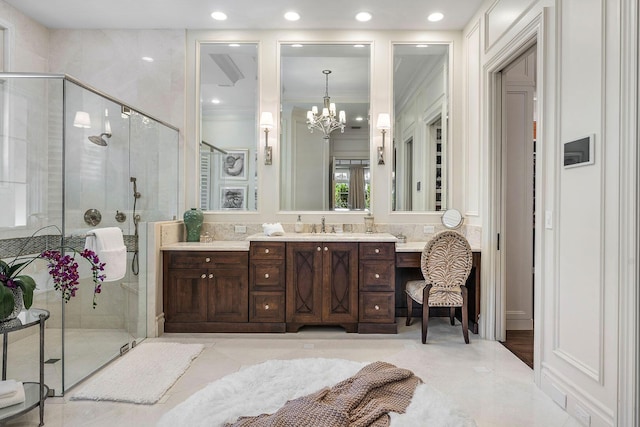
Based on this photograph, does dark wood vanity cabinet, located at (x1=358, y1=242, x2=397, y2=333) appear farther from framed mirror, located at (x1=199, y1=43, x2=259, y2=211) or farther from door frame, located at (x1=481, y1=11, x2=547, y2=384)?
framed mirror, located at (x1=199, y1=43, x2=259, y2=211)

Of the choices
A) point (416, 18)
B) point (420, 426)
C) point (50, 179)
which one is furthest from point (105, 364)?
point (416, 18)

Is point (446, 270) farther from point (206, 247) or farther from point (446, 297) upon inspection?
point (206, 247)

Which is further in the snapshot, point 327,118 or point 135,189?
point 327,118

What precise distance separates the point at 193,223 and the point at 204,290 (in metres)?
0.77

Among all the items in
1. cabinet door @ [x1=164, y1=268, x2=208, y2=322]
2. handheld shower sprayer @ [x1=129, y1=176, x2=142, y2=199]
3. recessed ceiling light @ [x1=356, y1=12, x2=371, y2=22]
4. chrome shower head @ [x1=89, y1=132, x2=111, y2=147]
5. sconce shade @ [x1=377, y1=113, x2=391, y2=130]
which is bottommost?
cabinet door @ [x1=164, y1=268, x2=208, y2=322]

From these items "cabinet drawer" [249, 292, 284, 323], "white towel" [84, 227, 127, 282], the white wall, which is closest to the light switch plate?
the white wall

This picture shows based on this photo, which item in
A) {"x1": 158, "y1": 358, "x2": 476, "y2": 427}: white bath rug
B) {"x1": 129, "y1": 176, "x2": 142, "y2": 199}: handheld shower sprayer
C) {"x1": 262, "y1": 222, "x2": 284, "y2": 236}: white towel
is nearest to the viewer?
{"x1": 158, "y1": 358, "x2": 476, "y2": 427}: white bath rug

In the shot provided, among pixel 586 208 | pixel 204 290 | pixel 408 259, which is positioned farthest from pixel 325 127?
pixel 586 208

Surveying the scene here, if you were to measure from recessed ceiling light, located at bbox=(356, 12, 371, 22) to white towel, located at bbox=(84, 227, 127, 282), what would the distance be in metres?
3.02

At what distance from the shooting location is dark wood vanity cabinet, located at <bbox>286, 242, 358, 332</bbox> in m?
3.62

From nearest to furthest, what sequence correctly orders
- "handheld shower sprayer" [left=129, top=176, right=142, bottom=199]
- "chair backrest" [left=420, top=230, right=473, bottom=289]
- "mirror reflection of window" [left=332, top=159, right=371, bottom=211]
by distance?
"chair backrest" [left=420, top=230, right=473, bottom=289], "handheld shower sprayer" [left=129, top=176, right=142, bottom=199], "mirror reflection of window" [left=332, top=159, right=371, bottom=211]

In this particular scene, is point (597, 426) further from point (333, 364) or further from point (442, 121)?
point (442, 121)

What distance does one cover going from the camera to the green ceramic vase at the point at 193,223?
4.03 meters

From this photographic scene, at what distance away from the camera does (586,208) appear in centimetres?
211
